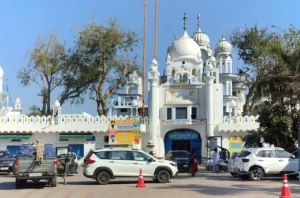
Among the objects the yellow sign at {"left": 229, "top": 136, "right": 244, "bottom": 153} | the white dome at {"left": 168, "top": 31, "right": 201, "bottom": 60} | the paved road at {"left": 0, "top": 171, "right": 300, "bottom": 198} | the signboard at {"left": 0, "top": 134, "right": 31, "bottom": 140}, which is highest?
the white dome at {"left": 168, "top": 31, "right": 201, "bottom": 60}

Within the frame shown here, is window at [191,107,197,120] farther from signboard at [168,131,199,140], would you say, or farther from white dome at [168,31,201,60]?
white dome at [168,31,201,60]

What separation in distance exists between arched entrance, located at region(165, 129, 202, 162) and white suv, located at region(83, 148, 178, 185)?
23.3m

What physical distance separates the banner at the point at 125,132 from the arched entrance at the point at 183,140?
3318 mm

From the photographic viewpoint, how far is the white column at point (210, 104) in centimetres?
4253

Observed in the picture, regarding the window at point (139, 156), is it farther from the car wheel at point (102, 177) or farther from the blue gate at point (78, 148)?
the blue gate at point (78, 148)

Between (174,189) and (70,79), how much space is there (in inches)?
1291

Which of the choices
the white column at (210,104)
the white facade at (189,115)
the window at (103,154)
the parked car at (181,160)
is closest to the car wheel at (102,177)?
the window at (103,154)

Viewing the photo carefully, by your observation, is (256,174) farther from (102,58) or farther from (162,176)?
(102,58)

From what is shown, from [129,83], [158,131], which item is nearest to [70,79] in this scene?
[129,83]

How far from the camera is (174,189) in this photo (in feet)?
58.9

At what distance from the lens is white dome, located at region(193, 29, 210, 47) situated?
6938cm

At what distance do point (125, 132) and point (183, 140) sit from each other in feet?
18.3

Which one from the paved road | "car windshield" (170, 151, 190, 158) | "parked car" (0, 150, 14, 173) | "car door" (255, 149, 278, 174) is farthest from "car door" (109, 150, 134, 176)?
"car windshield" (170, 151, 190, 158)

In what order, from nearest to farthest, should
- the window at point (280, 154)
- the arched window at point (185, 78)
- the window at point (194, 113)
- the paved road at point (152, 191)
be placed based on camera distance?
the paved road at point (152, 191) → the window at point (280, 154) → the window at point (194, 113) → the arched window at point (185, 78)
